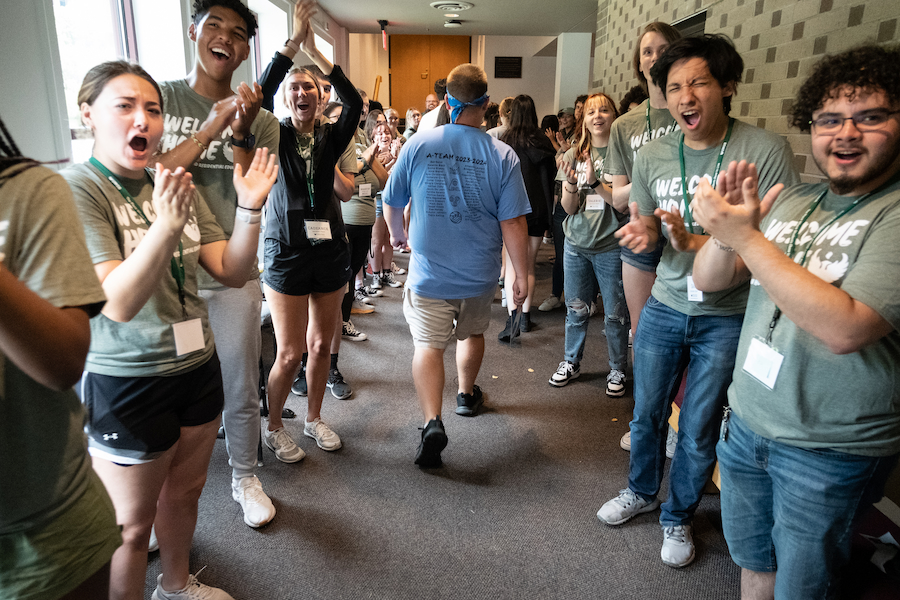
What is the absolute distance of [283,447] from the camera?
248cm

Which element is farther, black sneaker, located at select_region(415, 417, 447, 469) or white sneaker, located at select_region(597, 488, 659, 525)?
black sneaker, located at select_region(415, 417, 447, 469)

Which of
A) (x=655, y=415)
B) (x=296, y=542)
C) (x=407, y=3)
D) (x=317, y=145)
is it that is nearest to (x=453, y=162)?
(x=317, y=145)

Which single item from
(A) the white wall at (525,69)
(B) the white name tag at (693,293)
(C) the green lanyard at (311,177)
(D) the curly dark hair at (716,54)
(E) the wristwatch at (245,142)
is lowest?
(B) the white name tag at (693,293)

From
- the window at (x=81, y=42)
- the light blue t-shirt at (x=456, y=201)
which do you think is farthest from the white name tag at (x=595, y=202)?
the window at (x=81, y=42)

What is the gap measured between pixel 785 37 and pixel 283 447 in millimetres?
3102

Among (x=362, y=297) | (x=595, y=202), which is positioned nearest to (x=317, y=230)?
(x=595, y=202)

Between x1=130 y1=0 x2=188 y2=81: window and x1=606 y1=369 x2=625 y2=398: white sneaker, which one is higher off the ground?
x1=130 y1=0 x2=188 y2=81: window

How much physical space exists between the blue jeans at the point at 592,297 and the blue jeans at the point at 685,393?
121 centimetres

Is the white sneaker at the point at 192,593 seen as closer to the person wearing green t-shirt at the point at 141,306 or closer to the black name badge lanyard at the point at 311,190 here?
the person wearing green t-shirt at the point at 141,306

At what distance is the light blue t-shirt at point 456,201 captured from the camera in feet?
7.72

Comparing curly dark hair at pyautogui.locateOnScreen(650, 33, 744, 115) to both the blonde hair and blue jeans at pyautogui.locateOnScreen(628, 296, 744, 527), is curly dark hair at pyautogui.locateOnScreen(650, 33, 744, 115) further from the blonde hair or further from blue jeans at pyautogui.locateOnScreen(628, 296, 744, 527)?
the blonde hair

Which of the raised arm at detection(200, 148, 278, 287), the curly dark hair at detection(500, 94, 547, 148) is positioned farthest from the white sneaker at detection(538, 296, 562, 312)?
the raised arm at detection(200, 148, 278, 287)

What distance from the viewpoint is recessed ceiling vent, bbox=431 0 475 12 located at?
7.44m

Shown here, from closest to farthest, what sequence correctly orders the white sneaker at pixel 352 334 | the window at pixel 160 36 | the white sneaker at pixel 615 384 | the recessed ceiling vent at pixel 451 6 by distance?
1. the white sneaker at pixel 615 384
2. the window at pixel 160 36
3. the white sneaker at pixel 352 334
4. the recessed ceiling vent at pixel 451 6
